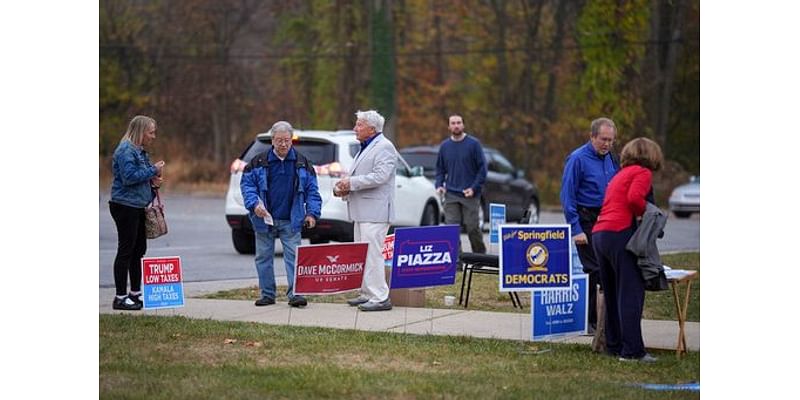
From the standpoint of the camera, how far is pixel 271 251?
12.2 metres

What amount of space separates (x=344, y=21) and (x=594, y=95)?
9.36 meters

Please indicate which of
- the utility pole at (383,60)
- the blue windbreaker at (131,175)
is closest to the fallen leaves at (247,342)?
the blue windbreaker at (131,175)

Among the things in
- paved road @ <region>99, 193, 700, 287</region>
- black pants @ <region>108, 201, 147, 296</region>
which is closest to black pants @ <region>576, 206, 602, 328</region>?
black pants @ <region>108, 201, 147, 296</region>

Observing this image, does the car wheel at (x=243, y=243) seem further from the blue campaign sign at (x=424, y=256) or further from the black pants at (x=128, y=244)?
the blue campaign sign at (x=424, y=256)

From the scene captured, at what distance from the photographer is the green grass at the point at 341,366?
26.2 feet

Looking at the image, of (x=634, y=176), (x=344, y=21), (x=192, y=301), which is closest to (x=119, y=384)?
(x=634, y=176)

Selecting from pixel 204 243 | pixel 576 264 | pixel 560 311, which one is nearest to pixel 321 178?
pixel 204 243

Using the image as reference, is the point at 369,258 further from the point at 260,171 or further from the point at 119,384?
the point at 119,384

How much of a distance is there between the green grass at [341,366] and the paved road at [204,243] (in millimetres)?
4357

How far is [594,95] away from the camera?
3841cm

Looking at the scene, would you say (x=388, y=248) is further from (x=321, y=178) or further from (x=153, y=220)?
(x=321, y=178)

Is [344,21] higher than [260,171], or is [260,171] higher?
[344,21]

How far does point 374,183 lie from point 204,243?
9.13 meters

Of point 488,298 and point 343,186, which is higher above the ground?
point 343,186
